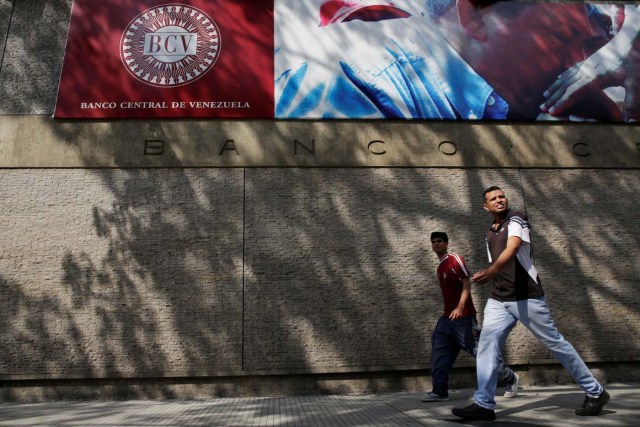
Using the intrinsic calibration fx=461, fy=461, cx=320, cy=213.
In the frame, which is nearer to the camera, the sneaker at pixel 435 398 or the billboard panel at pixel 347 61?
the sneaker at pixel 435 398

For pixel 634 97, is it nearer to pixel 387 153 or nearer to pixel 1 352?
pixel 387 153

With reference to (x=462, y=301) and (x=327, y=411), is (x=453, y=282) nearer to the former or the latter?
(x=462, y=301)

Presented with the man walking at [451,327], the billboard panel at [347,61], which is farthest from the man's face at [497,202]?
the billboard panel at [347,61]

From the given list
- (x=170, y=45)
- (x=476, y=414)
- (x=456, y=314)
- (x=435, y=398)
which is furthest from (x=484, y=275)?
(x=170, y=45)

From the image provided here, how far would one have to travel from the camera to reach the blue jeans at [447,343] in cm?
491

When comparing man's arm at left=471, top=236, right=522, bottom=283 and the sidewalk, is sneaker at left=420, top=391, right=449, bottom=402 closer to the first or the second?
the sidewalk

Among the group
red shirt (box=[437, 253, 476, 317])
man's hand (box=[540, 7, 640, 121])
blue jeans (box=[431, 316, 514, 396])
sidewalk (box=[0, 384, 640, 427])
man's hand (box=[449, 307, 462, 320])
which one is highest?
man's hand (box=[540, 7, 640, 121])

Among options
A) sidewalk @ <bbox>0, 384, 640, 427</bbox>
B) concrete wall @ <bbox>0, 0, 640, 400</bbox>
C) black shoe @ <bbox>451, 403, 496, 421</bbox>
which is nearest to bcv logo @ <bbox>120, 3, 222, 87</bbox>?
concrete wall @ <bbox>0, 0, 640, 400</bbox>

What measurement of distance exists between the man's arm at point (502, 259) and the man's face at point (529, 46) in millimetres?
4477

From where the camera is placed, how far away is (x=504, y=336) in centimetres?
395

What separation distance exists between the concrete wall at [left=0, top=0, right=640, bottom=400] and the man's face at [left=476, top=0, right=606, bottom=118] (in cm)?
69

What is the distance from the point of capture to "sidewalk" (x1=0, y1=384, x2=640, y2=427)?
12.3 feet

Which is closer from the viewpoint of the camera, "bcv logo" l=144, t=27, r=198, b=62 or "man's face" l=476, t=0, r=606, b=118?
"bcv logo" l=144, t=27, r=198, b=62

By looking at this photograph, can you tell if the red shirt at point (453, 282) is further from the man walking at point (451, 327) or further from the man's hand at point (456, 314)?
the man's hand at point (456, 314)
